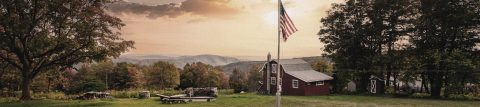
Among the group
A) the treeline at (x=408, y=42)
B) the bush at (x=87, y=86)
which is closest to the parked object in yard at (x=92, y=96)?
the treeline at (x=408, y=42)

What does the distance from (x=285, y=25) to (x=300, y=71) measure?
36.9 m

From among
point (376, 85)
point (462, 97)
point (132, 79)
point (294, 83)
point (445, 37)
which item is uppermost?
point (445, 37)

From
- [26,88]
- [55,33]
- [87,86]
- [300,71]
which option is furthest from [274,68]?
[87,86]

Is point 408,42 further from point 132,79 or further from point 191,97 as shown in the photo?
point 132,79

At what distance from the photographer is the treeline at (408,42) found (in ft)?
158

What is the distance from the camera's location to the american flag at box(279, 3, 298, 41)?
24234mm

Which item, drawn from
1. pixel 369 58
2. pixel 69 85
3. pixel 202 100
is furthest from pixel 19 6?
pixel 69 85

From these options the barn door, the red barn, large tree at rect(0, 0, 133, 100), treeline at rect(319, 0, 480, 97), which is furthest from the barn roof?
large tree at rect(0, 0, 133, 100)

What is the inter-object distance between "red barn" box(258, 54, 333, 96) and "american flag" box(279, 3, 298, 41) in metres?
31.6

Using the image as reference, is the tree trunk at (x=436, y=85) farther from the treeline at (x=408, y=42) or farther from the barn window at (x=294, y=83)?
the barn window at (x=294, y=83)

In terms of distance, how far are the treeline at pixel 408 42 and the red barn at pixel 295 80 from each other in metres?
3.21

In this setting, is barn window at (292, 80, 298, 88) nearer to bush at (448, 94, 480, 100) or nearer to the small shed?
the small shed

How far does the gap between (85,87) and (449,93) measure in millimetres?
56003

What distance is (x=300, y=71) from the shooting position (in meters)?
60.7
